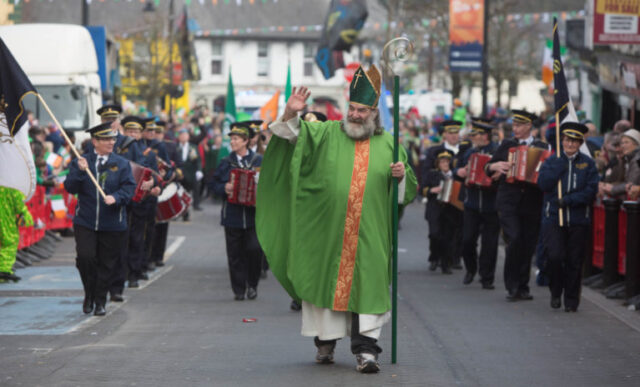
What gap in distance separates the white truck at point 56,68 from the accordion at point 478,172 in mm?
11737

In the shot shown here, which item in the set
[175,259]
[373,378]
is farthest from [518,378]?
[175,259]

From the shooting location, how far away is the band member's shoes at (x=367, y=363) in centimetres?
865

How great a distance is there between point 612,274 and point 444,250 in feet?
9.30

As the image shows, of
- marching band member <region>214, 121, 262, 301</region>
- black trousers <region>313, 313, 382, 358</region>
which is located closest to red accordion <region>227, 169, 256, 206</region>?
marching band member <region>214, 121, 262, 301</region>

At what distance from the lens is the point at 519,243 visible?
13672mm

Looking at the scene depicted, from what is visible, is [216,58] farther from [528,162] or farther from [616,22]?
[528,162]

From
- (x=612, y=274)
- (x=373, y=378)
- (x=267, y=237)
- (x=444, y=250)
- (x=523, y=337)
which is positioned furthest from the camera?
(x=444, y=250)

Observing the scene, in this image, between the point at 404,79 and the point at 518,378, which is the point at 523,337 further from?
the point at 404,79

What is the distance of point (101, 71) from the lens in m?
29.0

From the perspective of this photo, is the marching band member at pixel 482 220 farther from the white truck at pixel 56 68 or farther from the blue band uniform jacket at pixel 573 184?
the white truck at pixel 56 68

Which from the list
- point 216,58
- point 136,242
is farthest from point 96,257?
point 216,58

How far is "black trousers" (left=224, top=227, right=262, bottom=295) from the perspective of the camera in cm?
1369

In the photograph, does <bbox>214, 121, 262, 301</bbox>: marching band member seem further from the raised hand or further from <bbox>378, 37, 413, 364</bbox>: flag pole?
the raised hand

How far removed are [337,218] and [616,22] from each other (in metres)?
9.58
